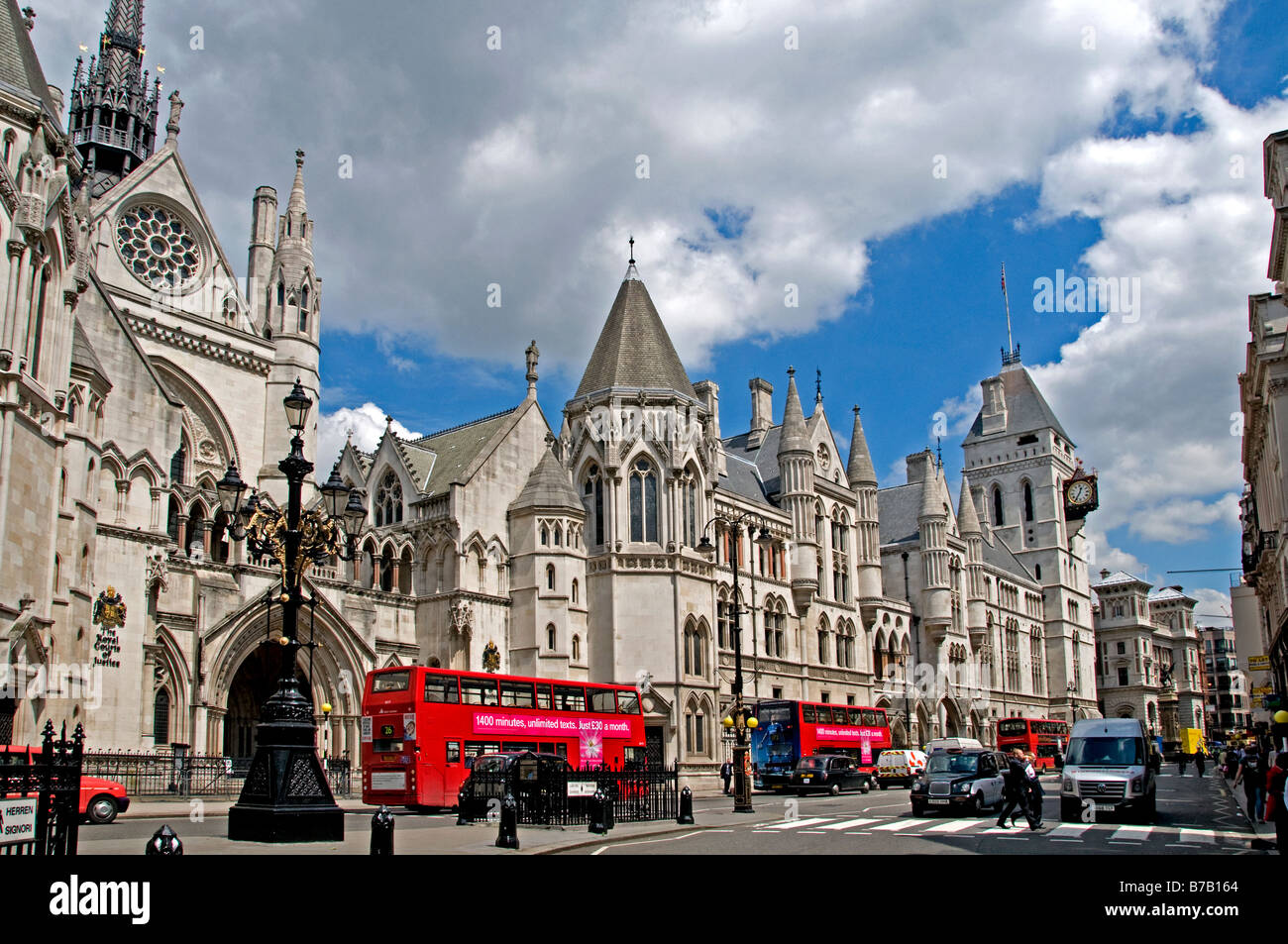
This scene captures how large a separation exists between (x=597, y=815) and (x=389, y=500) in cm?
2893

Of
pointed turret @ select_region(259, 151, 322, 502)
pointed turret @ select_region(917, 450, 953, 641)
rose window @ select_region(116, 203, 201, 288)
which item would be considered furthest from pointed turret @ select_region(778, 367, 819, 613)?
rose window @ select_region(116, 203, 201, 288)

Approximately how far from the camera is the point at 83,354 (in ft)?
98.1

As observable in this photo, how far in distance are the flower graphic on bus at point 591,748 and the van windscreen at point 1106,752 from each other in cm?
1308

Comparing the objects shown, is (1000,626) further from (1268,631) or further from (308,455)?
(308,455)

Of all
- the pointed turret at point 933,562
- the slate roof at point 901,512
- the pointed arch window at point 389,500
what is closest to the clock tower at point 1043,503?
the slate roof at point 901,512

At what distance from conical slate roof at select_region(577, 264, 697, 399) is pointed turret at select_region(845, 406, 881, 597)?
56.7ft

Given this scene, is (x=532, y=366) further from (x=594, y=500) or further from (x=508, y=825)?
(x=508, y=825)

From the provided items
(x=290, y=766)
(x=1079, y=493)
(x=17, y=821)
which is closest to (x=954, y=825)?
(x=290, y=766)

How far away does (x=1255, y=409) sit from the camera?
125ft

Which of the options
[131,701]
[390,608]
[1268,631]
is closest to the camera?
[131,701]

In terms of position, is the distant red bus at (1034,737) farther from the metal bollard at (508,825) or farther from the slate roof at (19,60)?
the slate roof at (19,60)

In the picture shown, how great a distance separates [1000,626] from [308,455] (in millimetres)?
56260

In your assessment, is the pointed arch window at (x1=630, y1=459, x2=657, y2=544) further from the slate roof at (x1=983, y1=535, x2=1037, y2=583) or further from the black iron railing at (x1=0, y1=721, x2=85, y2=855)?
the slate roof at (x1=983, y1=535, x2=1037, y2=583)
